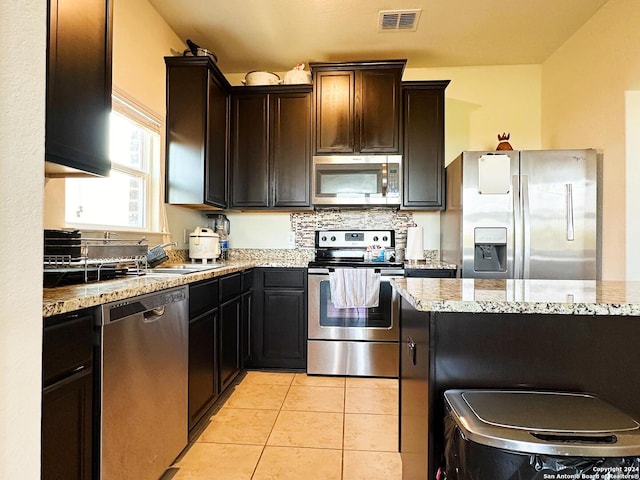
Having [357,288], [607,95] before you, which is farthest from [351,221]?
[607,95]

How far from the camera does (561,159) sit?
8.78ft

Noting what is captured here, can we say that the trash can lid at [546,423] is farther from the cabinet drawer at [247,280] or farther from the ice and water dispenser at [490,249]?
the cabinet drawer at [247,280]

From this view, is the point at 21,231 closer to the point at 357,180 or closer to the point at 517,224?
the point at 357,180

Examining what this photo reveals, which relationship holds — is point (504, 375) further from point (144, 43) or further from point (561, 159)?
point (144, 43)

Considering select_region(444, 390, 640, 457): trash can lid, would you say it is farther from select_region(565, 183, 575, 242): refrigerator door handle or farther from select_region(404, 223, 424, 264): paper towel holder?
select_region(404, 223, 424, 264): paper towel holder

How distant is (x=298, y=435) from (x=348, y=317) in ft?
3.64

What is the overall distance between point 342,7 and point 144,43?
1418 mm

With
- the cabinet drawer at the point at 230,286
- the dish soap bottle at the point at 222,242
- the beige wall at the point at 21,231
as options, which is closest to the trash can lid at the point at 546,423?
the beige wall at the point at 21,231

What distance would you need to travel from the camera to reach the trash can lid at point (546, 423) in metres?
0.78

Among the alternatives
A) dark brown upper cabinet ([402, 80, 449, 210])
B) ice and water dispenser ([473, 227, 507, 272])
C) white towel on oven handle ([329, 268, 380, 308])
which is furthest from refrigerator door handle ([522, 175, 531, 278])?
white towel on oven handle ([329, 268, 380, 308])

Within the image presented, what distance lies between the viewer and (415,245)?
3248 millimetres

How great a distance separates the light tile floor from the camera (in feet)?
5.71

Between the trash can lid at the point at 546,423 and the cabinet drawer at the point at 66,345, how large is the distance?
42.6 inches

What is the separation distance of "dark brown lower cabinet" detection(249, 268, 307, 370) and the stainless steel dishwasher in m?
1.23
